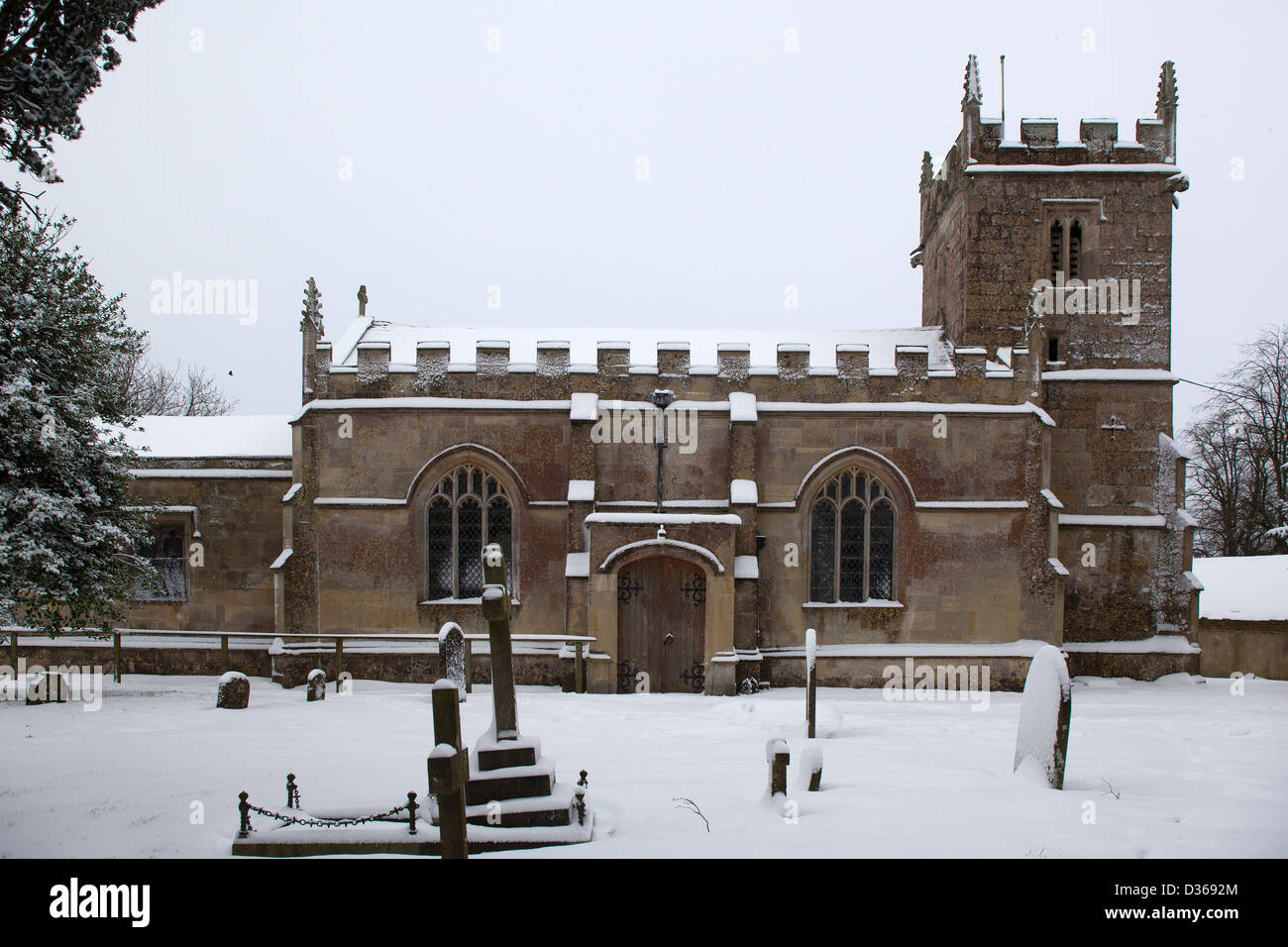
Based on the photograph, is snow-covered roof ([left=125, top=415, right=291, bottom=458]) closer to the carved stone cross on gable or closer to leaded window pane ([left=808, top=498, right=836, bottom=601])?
leaded window pane ([left=808, top=498, right=836, bottom=601])

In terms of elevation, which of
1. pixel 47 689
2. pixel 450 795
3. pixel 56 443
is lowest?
pixel 47 689

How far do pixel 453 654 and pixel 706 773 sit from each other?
18.0ft

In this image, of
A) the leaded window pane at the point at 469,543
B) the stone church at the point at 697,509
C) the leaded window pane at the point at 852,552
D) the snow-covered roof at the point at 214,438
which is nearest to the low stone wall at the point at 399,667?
the stone church at the point at 697,509

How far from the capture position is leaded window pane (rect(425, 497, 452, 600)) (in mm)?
14984

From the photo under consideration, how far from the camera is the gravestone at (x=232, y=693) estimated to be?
11562 mm

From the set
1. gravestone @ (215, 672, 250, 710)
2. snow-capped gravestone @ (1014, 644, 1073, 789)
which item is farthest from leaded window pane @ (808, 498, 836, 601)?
gravestone @ (215, 672, 250, 710)

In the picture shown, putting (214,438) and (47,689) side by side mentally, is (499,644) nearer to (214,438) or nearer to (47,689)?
(47,689)

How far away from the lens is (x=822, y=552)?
1507 cm

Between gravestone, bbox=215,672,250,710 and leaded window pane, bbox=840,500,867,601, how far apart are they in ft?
31.2

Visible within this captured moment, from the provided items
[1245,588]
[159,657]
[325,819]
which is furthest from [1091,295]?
[159,657]

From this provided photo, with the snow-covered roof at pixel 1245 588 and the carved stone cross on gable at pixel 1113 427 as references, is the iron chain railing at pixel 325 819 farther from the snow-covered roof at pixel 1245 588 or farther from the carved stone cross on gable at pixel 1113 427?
the snow-covered roof at pixel 1245 588

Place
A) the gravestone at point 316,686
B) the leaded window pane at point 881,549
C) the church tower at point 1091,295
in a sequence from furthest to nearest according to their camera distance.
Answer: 1. the church tower at point 1091,295
2. the leaded window pane at point 881,549
3. the gravestone at point 316,686

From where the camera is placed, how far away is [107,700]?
40.6 feet

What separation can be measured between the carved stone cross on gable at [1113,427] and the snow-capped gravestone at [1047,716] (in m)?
10.1
